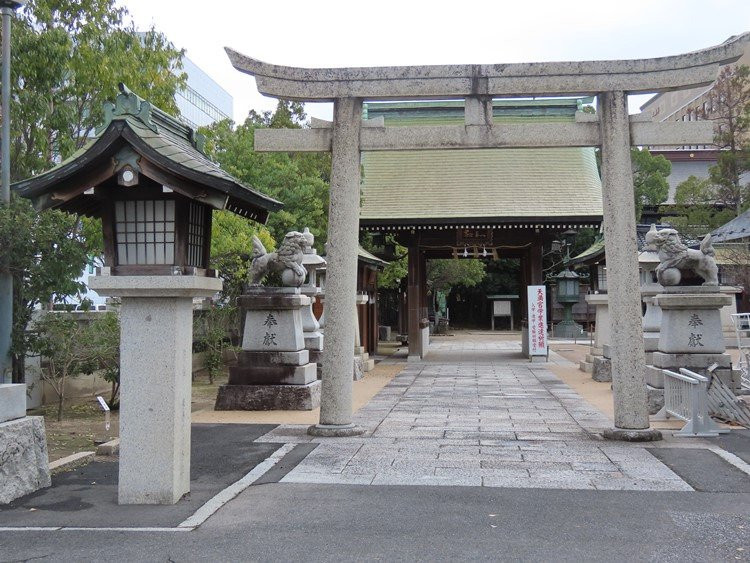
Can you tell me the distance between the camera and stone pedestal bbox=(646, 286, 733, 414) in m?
10.5

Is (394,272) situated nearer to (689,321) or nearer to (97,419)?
(689,321)

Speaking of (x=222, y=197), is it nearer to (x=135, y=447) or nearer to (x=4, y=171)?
(x=135, y=447)

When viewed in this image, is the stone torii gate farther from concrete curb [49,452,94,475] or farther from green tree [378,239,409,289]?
green tree [378,239,409,289]

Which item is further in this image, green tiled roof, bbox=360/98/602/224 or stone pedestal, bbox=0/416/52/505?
green tiled roof, bbox=360/98/602/224

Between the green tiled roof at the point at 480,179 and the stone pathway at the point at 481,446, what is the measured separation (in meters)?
8.24

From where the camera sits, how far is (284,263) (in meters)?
11.9

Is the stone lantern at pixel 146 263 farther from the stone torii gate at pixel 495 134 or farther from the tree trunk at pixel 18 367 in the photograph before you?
the tree trunk at pixel 18 367

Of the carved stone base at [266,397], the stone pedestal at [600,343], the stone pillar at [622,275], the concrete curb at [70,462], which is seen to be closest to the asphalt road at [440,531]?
the concrete curb at [70,462]

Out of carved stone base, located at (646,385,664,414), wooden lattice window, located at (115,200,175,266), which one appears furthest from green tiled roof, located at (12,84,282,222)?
carved stone base, located at (646,385,664,414)

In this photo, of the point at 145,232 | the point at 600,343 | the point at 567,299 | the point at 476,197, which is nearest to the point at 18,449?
the point at 145,232

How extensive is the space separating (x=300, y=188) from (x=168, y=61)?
23.3 ft

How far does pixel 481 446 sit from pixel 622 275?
271cm

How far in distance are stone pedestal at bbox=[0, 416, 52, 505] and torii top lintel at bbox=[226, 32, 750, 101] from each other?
4.98 meters

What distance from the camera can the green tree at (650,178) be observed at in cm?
3241
